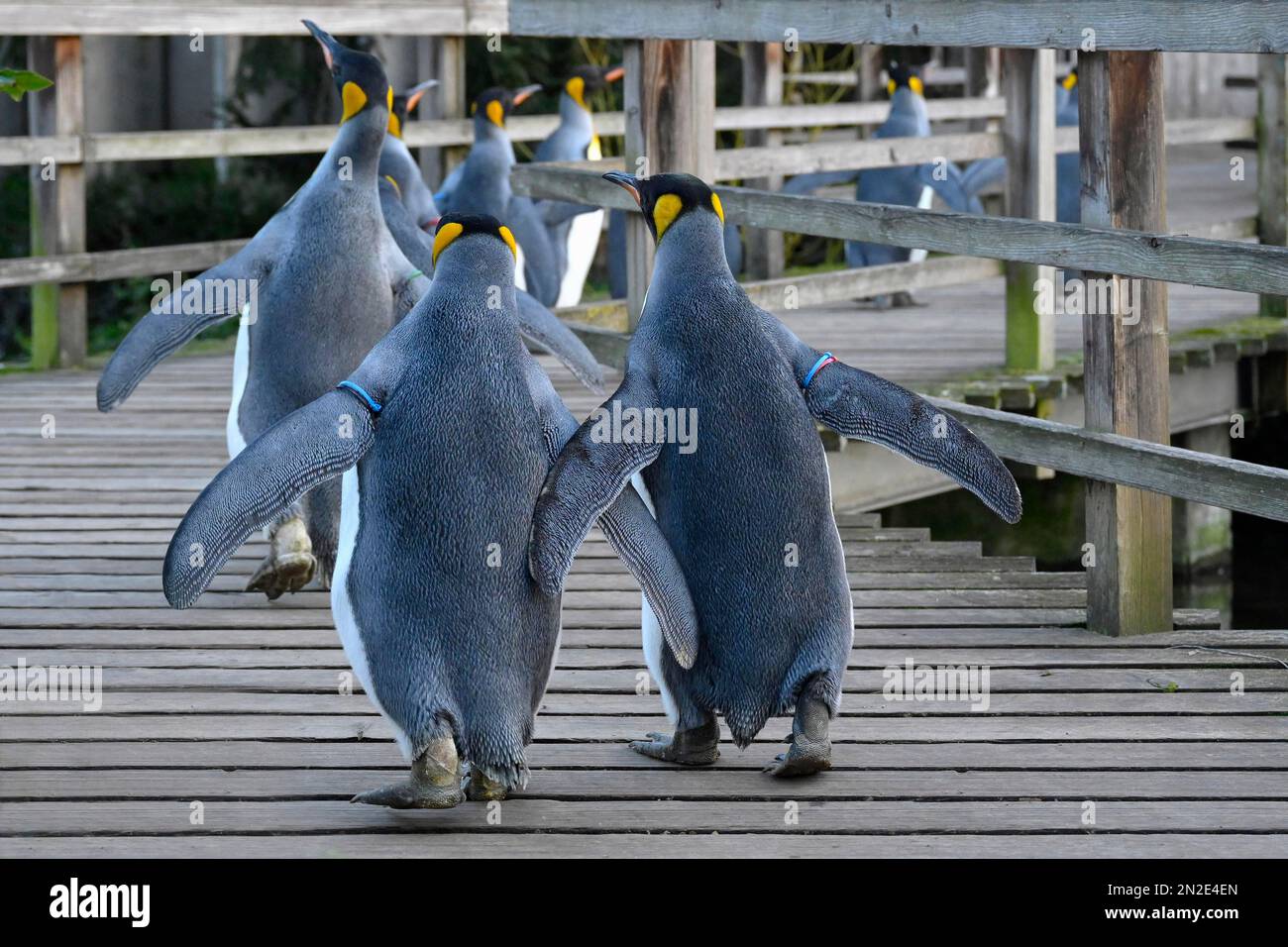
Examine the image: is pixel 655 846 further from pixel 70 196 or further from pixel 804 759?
pixel 70 196

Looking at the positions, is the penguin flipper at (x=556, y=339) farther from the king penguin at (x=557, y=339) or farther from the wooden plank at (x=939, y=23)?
the wooden plank at (x=939, y=23)

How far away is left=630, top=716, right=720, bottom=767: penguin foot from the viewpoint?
2.80 metres

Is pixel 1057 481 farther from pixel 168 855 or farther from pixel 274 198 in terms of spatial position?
pixel 274 198

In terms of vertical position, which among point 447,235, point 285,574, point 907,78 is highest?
point 907,78

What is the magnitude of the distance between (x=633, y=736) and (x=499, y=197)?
408cm

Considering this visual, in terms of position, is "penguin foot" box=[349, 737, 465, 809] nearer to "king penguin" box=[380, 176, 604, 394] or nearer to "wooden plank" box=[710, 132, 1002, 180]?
"king penguin" box=[380, 176, 604, 394]

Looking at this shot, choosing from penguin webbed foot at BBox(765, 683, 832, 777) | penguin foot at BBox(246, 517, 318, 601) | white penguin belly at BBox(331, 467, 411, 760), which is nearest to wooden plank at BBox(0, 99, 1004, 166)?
penguin foot at BBox(246, 517, 318, 601)

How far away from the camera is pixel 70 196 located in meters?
6.51

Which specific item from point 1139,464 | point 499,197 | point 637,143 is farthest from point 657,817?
point 499,197

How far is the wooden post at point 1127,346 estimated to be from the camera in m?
3.36

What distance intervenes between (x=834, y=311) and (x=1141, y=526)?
162 inches

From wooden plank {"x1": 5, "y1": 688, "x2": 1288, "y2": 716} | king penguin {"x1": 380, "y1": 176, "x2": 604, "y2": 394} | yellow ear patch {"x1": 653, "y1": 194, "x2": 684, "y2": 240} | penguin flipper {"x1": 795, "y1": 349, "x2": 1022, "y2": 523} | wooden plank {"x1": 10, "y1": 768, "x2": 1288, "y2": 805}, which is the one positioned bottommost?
wooden plank {"x1": 10, "y1": 768, "x2": 1288, "y2": 805}

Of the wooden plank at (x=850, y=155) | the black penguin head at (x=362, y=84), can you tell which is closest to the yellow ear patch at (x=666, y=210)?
the black penguin head at (x=362, y=84)

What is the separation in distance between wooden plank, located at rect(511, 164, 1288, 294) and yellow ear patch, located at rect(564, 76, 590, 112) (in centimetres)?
359
